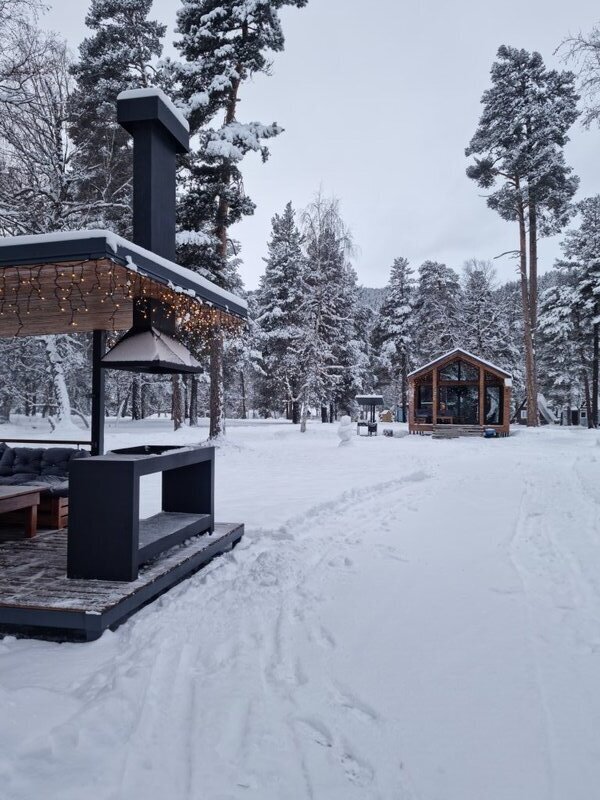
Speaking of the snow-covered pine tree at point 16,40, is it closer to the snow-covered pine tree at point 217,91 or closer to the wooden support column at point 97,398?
the snow-covered pine tree at point 217,91

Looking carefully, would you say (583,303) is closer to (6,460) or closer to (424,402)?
(424,402)

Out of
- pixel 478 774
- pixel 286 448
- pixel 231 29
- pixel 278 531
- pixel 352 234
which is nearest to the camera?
pixel 478 774

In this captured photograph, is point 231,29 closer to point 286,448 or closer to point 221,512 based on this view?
point 286,448

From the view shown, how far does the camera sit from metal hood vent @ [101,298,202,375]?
17.3 feet

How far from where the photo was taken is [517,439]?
19797 mm

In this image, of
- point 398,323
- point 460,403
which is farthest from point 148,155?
point 398,323

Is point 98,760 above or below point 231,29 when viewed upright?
below

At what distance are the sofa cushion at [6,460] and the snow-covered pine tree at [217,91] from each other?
7.54 meters

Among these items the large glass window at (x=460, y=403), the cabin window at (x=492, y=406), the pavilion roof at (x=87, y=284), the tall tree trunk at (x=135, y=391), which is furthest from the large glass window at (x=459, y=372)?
the pavilion roof at (x=87, y=284)

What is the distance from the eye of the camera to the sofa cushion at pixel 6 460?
718 cm

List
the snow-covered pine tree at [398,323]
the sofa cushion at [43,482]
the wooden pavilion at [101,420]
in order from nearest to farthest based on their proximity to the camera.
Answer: the wooden pavilion at [101,420] → the sofa cushion at [43,482] → the snow-covered pine tree at [398,323]

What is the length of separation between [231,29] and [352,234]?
9621 mm

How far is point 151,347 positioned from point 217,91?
12.9 m

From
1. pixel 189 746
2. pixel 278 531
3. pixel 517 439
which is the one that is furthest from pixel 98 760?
pixel 517 439
